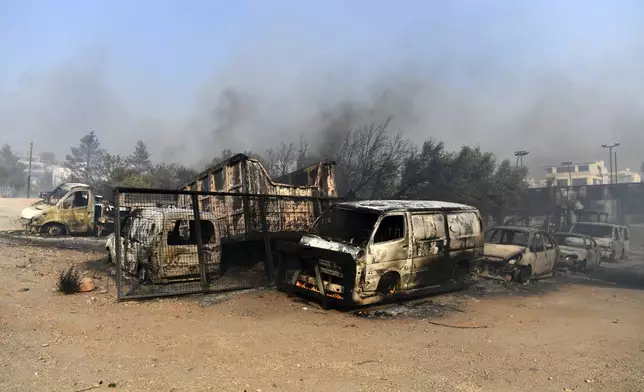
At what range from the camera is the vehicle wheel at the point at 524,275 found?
32.3ft

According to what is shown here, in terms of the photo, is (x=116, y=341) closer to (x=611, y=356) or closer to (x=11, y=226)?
(x=611, y=356)

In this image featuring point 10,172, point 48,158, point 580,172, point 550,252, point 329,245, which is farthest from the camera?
point 48,158

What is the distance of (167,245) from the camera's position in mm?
7441

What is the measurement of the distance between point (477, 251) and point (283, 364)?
570 centimetres

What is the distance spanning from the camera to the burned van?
21.6 feet

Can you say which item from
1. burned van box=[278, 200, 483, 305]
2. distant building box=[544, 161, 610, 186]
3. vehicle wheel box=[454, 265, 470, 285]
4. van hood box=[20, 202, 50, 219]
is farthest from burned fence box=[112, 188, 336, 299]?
distant building box=[544, 161, 610, 186]

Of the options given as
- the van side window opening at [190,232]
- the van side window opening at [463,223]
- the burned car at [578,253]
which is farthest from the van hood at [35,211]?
the burned car at [578,253]

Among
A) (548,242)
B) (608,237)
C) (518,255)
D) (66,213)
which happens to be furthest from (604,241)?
(66,213)

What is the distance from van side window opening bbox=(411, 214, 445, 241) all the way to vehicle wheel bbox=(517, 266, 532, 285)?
125 inches

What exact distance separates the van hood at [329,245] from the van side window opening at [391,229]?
2.26 ft

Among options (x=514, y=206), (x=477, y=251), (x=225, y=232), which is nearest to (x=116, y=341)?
(x=225, y=232)

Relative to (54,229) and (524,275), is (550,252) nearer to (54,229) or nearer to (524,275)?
(524,275)

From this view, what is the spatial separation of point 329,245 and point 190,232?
9.73 ft

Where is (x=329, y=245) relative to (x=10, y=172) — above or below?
below
